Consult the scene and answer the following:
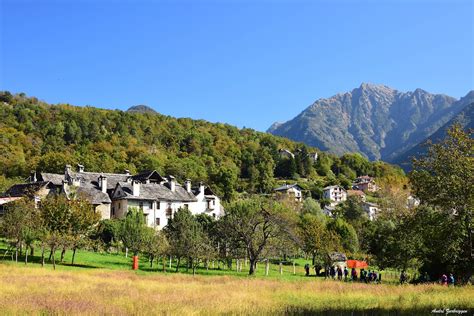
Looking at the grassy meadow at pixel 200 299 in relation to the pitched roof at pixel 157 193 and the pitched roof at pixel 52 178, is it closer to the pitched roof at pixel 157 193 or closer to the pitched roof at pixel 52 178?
the pitched roof at pixel 157 193

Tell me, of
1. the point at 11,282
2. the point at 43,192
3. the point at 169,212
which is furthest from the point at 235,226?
the point at 43,192

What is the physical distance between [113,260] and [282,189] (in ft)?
332

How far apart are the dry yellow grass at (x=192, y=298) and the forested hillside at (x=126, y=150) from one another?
89050 mm

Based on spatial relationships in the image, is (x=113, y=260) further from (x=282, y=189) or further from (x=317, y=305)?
(x=282, y=189)

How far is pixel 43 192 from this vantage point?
67500mm

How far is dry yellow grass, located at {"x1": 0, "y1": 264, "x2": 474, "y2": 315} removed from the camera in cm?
1564

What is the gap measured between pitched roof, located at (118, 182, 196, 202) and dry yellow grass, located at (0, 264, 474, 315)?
4011cm

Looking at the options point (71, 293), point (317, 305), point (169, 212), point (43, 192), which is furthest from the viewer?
point (169, 212)

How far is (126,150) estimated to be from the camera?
15438cm

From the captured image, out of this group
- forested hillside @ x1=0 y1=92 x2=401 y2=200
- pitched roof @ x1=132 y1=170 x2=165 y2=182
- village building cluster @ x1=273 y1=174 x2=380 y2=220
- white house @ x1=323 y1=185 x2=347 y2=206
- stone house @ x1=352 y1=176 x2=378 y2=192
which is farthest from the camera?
stone house @ x1=352 y1=176 x2=378 y2=192

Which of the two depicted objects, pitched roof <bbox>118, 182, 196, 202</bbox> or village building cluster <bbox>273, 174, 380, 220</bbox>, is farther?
village building cluster <bbox>273, 174, 380, 220</bbox>

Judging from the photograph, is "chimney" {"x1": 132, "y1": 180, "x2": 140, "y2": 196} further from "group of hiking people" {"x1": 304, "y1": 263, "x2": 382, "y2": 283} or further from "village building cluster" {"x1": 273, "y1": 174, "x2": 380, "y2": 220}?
"village building cluster" {"x1": 273, "y1": 174, "x2": 380, "y2": 220}

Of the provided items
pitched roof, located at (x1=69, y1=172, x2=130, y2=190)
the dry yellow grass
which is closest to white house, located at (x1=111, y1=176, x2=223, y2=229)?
pitched roof, located at (x1=69, y1=172, x2=130, y2=190)

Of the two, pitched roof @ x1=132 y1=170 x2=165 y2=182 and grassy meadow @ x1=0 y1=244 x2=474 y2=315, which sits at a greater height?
pitched roof @ x1=132 y1=170 x2=165 y2=182
